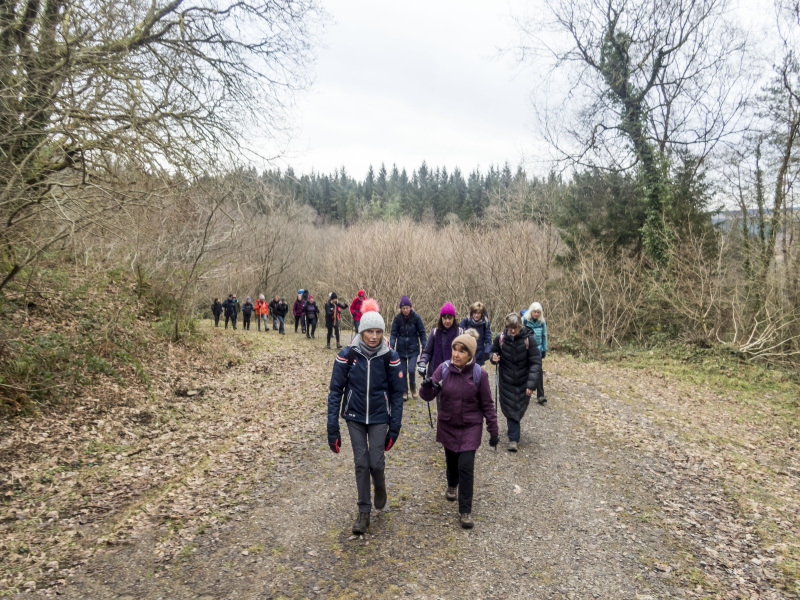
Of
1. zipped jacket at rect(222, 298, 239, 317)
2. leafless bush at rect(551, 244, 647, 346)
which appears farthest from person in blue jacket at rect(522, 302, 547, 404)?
zipped jacket at rect(222, 298, 239, 317)

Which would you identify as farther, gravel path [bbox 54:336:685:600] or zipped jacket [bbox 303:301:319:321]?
zipped jacket [bbox 303:301:319:321]

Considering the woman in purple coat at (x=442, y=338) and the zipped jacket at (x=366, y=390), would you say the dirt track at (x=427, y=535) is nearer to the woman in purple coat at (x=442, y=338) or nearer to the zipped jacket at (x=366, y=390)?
the zipped jacket at (x=366, y=390)

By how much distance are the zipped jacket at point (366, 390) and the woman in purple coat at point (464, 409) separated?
368 millimetres

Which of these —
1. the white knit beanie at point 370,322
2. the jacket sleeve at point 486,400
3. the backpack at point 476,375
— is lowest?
the jacket sleeve at point 486,400

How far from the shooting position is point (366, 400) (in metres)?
4.45

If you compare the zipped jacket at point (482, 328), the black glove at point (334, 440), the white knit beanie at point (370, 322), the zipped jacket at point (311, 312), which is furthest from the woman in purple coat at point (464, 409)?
the zipped jacket at point (311, 312)

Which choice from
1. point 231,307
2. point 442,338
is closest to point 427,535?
point 442,338

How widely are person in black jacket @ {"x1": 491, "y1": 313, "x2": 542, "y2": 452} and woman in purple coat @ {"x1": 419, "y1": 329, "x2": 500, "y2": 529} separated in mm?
2009

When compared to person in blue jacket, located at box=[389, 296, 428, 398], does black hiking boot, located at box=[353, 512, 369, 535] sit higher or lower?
lower

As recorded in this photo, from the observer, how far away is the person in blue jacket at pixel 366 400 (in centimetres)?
446

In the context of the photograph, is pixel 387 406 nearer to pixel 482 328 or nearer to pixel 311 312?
pixel 482 328

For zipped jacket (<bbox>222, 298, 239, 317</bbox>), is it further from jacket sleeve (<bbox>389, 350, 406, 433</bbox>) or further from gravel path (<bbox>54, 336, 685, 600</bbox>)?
jacket sleeve (<bbox>389, 350, 406, 433</bbox>)

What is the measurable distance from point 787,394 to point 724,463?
634 centimetres

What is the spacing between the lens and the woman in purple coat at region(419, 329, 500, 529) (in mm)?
4645
